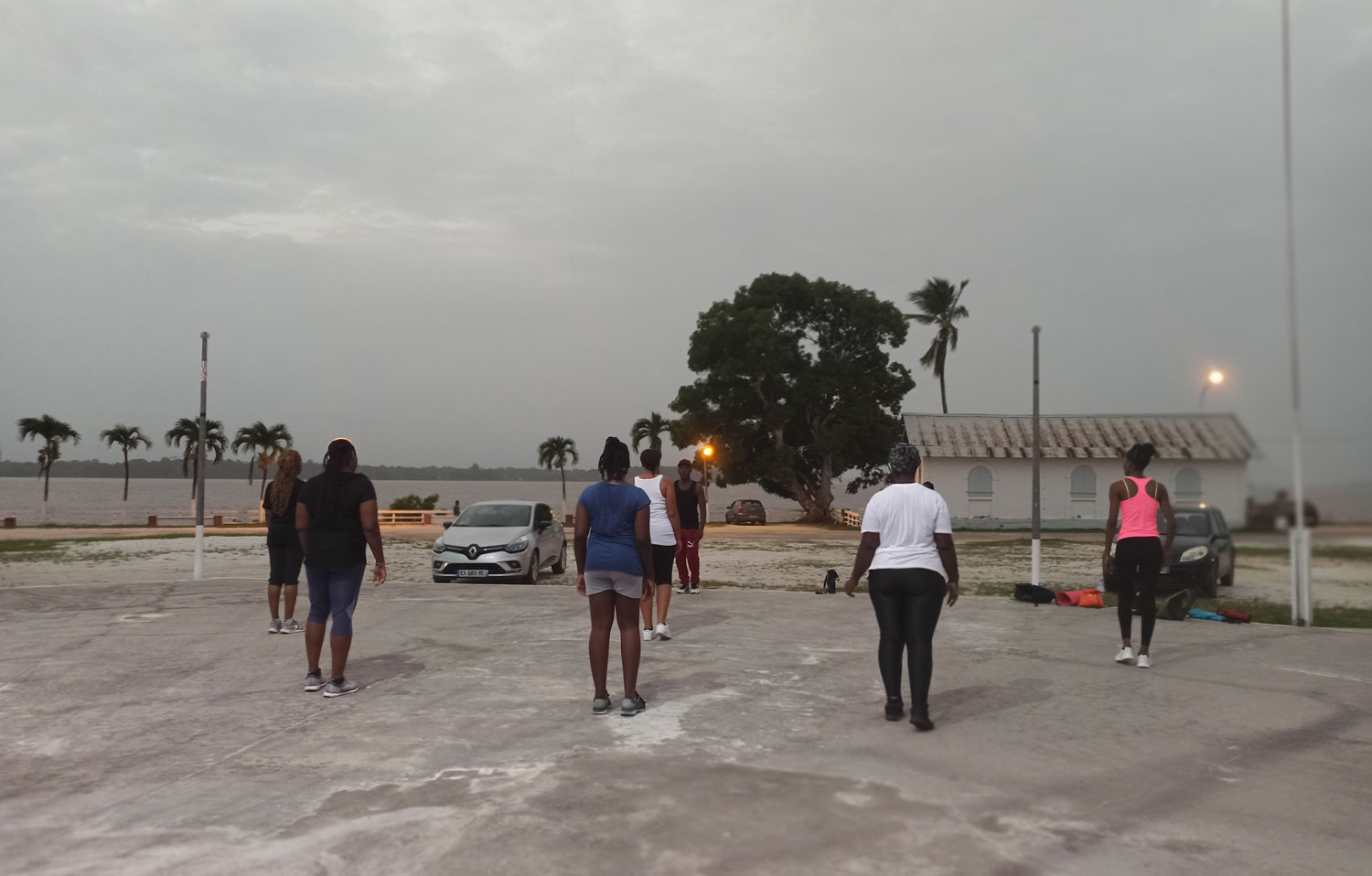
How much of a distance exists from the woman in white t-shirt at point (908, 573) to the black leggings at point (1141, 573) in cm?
252

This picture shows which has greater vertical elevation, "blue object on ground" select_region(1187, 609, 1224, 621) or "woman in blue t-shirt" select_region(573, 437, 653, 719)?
"woman in blue t-shirt" select_region(573, 437, 653, 719)

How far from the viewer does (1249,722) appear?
260 inches

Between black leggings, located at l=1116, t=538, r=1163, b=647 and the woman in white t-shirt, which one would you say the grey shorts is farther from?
black leggings, located at l=1116, t=538, r=1163, b=647

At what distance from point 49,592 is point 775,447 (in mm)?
43103

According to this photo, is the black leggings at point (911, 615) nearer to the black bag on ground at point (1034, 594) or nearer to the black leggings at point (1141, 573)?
the black leggings at point (1141, 573)

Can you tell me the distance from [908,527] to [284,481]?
637 cm

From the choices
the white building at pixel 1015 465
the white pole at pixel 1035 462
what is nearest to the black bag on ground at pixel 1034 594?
the white pole at pixel 1035 462

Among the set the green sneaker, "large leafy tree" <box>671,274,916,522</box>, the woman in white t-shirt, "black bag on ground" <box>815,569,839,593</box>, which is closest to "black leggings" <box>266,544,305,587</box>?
the green sneaker

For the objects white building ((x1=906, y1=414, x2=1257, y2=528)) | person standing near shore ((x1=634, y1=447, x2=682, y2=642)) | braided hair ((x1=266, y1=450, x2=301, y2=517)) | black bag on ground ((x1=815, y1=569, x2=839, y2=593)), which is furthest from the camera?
white building ((x1=906, y1=414, x2=1257, y2=528))

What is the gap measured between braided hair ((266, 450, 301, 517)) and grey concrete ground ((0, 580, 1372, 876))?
141 cm

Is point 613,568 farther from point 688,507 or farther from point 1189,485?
point 688,507

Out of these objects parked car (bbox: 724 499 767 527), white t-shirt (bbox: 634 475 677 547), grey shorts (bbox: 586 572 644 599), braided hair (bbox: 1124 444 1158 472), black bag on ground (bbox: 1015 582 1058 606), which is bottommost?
parked car (bbox: 724 499 767 527)

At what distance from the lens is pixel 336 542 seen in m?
7.09

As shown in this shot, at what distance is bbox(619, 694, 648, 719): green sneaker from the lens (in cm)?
654
